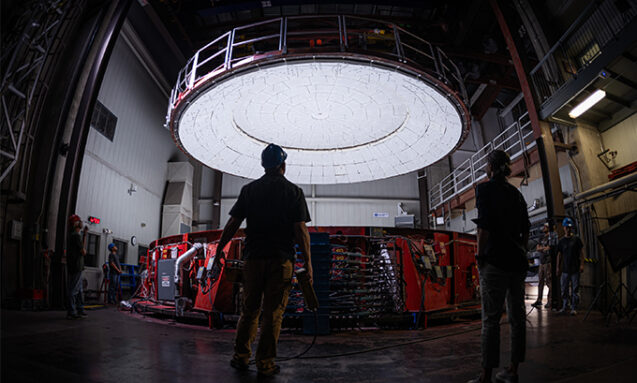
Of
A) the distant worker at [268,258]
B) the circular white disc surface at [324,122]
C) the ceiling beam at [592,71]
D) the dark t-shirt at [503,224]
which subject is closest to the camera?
the dark t-shirt at [503,224]

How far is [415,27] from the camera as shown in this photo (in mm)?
14641

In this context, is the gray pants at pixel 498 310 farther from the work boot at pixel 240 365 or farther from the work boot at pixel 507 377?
the work boot at pixel 240 365

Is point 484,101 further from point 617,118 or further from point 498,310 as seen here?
point 498,310

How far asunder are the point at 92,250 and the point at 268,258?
1147 cm

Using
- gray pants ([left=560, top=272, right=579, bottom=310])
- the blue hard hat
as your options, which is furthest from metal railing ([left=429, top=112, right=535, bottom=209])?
the blue hard hat

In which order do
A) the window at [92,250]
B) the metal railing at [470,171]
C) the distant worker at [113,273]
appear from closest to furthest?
the distant worker at [113,273], the window at [92,250], the metal railing at [470,171]

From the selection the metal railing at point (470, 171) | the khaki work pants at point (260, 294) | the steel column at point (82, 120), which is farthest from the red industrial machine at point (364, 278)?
the metal railing at point (470, 171)

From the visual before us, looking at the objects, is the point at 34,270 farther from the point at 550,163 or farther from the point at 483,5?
the point at 483,5

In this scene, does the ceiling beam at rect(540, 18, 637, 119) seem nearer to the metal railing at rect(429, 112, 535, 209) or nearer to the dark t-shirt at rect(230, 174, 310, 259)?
the metal railing at rect(429, 112, 535, 209)

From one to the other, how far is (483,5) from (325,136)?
8.20 meters

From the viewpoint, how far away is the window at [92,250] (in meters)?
11.6

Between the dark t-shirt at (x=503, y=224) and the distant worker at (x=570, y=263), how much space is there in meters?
5.47

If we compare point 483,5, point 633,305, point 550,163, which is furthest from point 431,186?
point 633,305

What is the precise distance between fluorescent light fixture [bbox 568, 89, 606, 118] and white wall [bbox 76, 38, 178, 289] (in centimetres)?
1352
